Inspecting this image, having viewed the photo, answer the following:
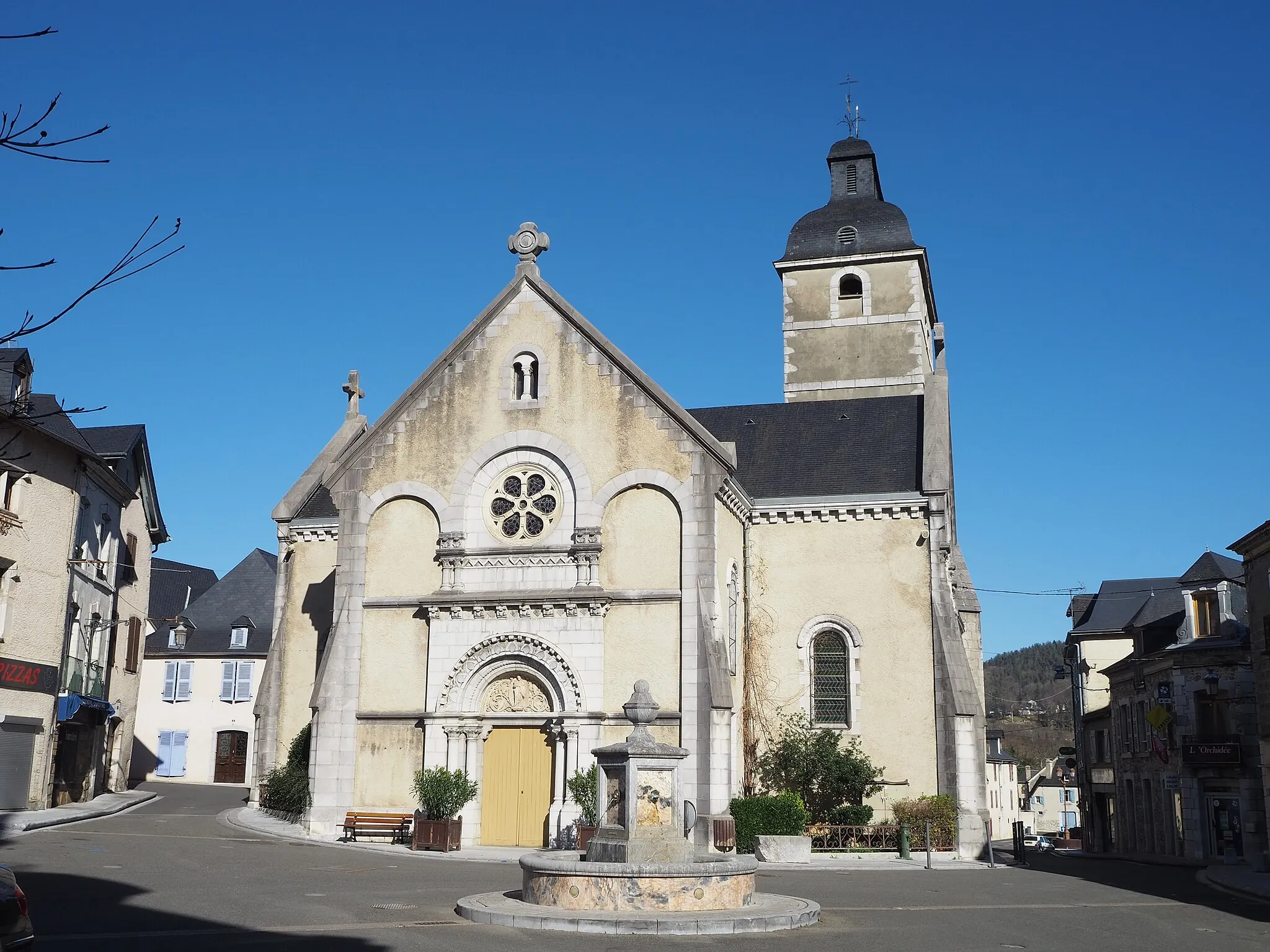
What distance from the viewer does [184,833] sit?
920 inches

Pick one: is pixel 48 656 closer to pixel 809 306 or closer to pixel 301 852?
pixel 301 852

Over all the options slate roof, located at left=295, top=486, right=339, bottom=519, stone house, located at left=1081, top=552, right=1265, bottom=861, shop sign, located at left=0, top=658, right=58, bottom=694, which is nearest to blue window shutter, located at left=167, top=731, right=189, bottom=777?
shop sign, located at left=0, top=658, right=58, bottom=694

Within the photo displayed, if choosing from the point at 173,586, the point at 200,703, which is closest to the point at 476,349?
the point at 200,703

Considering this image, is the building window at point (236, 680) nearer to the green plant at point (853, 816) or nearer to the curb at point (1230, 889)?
the green plant at point (853, 816)

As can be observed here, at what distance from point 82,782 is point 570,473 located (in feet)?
53.0

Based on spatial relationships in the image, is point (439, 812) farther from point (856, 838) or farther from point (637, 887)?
point (637, 887)

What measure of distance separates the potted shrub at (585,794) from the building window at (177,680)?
86.5 feet

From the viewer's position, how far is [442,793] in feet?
72.1

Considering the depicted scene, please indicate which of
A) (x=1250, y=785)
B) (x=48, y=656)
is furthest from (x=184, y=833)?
(x=1250, y=785)

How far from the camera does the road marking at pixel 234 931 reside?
11.2 metres

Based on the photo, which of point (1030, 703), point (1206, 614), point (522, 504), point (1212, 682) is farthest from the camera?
point (1030, 703)

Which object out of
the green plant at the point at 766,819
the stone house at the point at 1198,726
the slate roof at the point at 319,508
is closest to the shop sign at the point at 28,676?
the slate roof at the point at 319,508

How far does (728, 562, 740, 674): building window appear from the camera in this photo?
80.5 feet

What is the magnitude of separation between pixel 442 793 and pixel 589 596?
4557 millimetres
